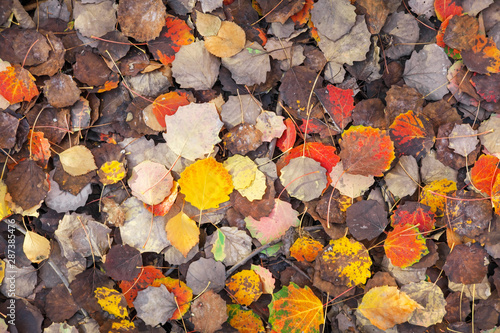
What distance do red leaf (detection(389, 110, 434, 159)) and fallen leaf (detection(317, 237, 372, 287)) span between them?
36 centimetres

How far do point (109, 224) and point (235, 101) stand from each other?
60 cm

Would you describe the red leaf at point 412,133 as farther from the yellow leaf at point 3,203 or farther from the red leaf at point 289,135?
the yellow leaf at point 3,203

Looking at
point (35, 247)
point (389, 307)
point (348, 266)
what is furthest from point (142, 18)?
point (389, 307)

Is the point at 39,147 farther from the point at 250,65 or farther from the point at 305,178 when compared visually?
the point at 305,178

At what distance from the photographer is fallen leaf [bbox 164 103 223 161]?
1187 mm

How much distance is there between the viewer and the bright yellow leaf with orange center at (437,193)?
1.20 m

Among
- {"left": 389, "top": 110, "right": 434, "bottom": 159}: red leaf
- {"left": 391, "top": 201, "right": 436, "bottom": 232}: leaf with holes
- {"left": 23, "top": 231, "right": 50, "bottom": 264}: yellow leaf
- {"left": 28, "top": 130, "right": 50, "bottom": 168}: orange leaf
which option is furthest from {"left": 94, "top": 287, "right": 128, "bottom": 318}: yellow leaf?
{"left": 389, "top": 110, "right": 434, "bottom": 159}: red leaf

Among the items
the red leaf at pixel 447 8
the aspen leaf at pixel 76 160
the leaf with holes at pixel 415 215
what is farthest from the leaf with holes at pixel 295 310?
the red leaf at pixel 447 8

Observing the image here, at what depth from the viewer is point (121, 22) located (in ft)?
3.87

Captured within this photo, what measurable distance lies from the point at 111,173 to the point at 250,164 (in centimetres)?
47

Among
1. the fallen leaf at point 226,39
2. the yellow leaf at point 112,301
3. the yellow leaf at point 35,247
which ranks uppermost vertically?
the fallen leaf at point 226,39

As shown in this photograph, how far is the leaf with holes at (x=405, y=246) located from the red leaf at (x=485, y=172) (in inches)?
10.3

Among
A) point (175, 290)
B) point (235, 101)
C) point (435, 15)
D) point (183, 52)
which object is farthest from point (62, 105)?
point (435, 15)

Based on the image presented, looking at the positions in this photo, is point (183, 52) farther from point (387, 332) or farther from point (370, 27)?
point (387, 332)
